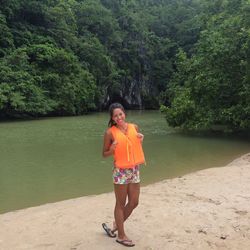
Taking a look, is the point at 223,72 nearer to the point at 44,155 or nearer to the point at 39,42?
the point at 44,155

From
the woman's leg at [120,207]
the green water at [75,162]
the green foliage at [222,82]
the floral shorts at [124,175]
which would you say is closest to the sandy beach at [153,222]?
the woman's leg at [120,207]

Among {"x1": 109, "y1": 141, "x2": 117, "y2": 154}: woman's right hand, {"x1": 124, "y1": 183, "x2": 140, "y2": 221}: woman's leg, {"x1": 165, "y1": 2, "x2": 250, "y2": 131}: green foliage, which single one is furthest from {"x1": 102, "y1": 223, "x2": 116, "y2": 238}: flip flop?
{"x1": 165, "y1": 2, "x2": 250, "y2": 131}: green foliage

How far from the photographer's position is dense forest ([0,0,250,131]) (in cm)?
1631

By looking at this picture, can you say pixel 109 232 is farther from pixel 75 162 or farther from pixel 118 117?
pixel 75 162

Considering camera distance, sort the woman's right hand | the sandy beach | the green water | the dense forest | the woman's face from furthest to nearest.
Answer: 1. the dense forest
2. the green water
3. the sandy beach
4. the woman's face
5. the woman's right hand

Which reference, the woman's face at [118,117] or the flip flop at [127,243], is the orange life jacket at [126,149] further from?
the flip flop at [127,243]

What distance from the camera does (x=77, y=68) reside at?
37.7 metres

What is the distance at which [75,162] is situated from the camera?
11.6 m

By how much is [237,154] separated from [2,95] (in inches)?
770

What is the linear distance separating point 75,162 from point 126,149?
7.62m

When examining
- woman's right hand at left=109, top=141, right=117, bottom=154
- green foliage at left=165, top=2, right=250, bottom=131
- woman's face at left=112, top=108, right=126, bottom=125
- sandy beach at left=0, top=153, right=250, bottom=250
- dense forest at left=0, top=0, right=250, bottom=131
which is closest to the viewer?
woman's right hand at left=109, top=141, right=117, bottom=154

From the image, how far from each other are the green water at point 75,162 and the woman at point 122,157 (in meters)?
3.44

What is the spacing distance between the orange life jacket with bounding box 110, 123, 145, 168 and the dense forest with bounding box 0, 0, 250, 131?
11.3 metres

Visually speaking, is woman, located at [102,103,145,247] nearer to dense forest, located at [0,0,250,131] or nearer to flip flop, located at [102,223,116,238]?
flip flop, located at [102,223,116,238]
